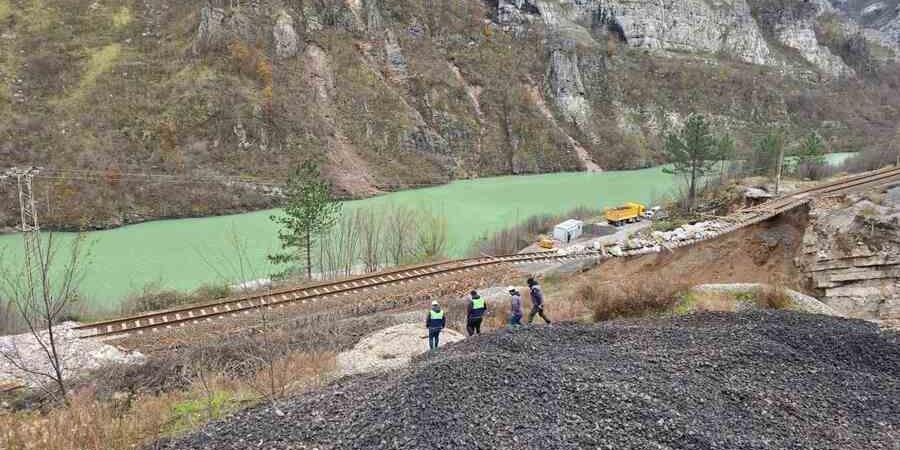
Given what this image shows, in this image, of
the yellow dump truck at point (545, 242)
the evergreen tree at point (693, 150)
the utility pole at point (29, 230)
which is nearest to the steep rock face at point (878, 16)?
the evergreen tree at point (693, 150)

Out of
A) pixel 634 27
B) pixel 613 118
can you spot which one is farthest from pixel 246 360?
pixel 634 27

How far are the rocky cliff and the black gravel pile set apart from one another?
32307 millimetres

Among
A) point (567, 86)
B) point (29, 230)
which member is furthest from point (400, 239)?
A: point (567, 86)

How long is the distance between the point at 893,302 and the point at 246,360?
1287cm

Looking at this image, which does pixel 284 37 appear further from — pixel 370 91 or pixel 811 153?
pixel 811 153

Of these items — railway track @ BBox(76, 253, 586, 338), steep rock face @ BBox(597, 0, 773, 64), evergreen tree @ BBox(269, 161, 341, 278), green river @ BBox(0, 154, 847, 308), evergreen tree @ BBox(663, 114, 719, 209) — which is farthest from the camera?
steep rock face @ BBox(597, 0, 773, 64)

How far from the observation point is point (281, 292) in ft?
52.3

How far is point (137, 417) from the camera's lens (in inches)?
237

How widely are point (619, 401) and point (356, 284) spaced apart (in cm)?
1266

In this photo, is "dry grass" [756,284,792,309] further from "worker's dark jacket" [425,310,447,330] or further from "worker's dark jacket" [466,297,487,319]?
"worker's dark jacket" [425,310,447,330]

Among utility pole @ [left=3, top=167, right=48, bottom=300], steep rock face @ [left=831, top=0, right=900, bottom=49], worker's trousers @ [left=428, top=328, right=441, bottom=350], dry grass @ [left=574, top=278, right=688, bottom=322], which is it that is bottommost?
worker's trousers @ [left=428, top=328, right=441, bottom=350]

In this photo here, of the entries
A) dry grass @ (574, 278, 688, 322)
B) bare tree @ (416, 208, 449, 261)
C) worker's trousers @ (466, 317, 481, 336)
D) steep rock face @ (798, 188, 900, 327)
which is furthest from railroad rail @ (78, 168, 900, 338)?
dry grass @ (574, 278, 688, 322)

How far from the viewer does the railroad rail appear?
13.4m

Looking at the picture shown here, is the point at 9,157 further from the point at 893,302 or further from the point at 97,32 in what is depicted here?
the point at 893,302
